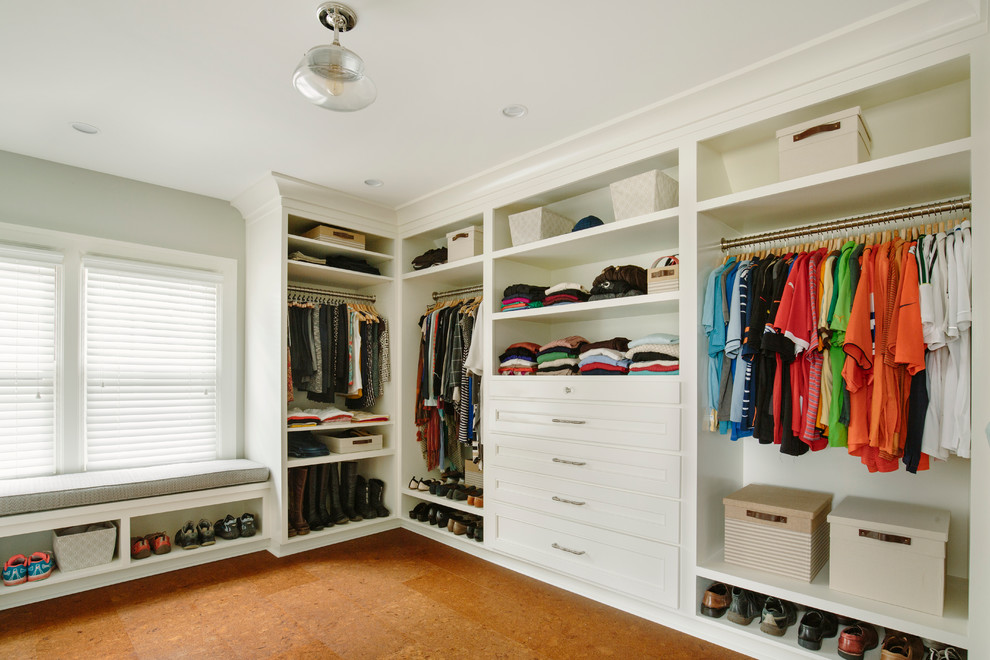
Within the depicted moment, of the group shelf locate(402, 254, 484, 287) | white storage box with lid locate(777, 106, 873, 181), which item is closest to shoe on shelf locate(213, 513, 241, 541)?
shelf locate(402, 254, 484, 287)

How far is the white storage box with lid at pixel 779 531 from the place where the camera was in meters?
2.34

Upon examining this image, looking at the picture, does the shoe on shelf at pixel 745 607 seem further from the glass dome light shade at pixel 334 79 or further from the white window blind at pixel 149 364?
the white window blind at pixel 149 364

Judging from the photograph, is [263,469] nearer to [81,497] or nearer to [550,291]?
[81,497]

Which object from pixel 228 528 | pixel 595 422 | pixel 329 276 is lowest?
pixel 228 528

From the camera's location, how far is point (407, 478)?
4199mm

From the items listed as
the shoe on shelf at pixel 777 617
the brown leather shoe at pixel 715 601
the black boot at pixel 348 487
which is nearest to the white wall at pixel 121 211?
the black boot at pixel 348 487

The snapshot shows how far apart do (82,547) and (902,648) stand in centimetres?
390

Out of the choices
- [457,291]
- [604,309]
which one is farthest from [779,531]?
[457,291]

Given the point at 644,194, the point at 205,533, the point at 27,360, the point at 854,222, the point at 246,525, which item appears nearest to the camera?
the point at 854,222

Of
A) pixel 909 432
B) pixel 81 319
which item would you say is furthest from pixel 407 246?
pixel 909 432

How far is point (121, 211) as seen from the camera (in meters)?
3.60

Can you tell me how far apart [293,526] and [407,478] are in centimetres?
87

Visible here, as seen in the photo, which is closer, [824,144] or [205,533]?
[824,144]

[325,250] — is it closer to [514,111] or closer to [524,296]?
[524,296]
